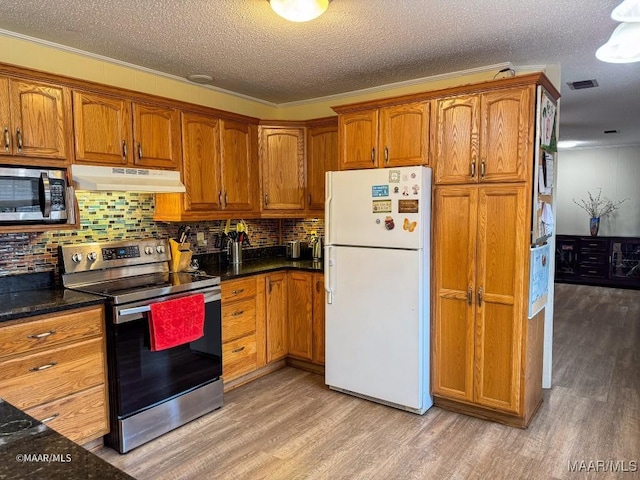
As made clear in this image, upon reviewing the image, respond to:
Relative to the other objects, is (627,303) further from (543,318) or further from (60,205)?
(60,205)

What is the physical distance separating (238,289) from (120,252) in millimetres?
856

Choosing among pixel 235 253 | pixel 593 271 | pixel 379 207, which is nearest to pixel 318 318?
pixel 235 253

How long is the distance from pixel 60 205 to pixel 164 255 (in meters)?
0.88

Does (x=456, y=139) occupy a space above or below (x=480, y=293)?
above

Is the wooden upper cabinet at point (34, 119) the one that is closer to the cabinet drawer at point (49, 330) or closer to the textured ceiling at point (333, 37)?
the textured ceiling at point (333, 37)

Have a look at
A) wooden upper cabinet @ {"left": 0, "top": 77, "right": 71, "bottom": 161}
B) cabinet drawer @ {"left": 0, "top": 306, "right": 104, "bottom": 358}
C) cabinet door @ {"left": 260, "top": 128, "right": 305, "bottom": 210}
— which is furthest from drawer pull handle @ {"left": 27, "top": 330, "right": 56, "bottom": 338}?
cabinet door @ {"left": 260, "top": 128, "right": 305, "bottom": 210}

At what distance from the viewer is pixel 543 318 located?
3121 mm

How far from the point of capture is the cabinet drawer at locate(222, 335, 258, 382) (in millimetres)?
3264

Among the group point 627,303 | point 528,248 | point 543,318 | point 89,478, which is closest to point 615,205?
point 627,303

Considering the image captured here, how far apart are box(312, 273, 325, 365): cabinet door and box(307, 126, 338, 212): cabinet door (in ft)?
2.30

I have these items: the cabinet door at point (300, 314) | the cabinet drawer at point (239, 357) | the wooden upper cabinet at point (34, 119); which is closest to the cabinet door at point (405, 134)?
the cabinet door at point (300, 314)

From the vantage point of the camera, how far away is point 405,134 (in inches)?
120

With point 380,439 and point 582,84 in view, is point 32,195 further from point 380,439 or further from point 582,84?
point 582,84

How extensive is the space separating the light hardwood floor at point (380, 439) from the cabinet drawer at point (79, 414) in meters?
0.17
